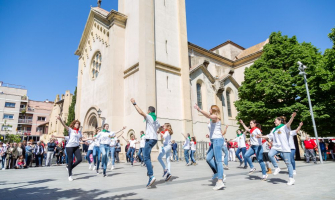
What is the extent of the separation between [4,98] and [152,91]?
2184 inches

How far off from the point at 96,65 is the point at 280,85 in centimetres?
1983

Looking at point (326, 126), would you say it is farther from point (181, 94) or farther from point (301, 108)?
point (181, 94)

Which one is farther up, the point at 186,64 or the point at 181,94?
the point at 186,64

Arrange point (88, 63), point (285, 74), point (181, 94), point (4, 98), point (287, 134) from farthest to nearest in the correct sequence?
1. point (4, 98)
2. point (88, 63)
3. point (181, 94)
4. point (285, 74)
5. point (287, 134)

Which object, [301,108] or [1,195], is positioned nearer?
[1,195]

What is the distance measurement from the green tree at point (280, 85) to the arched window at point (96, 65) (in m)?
16.1

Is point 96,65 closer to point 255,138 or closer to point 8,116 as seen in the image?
point 255,138

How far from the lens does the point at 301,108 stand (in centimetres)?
1658

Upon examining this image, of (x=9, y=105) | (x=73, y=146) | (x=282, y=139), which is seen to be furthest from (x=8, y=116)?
(x=282, y=139)

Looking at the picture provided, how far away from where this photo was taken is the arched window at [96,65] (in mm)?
25359

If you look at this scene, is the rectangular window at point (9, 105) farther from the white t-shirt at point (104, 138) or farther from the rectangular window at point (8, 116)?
the white t-shirt at point (104, 138)

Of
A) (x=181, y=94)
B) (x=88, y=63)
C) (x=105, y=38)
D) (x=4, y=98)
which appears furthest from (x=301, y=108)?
(x=4, y=98)

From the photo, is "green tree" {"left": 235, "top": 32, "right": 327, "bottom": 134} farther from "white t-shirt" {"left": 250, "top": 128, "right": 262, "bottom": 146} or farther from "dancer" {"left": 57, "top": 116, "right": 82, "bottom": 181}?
"dancer" {"left": 57, "top": 116, "right": 82, "bottom": 181}

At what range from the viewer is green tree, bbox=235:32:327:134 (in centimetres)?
1688
